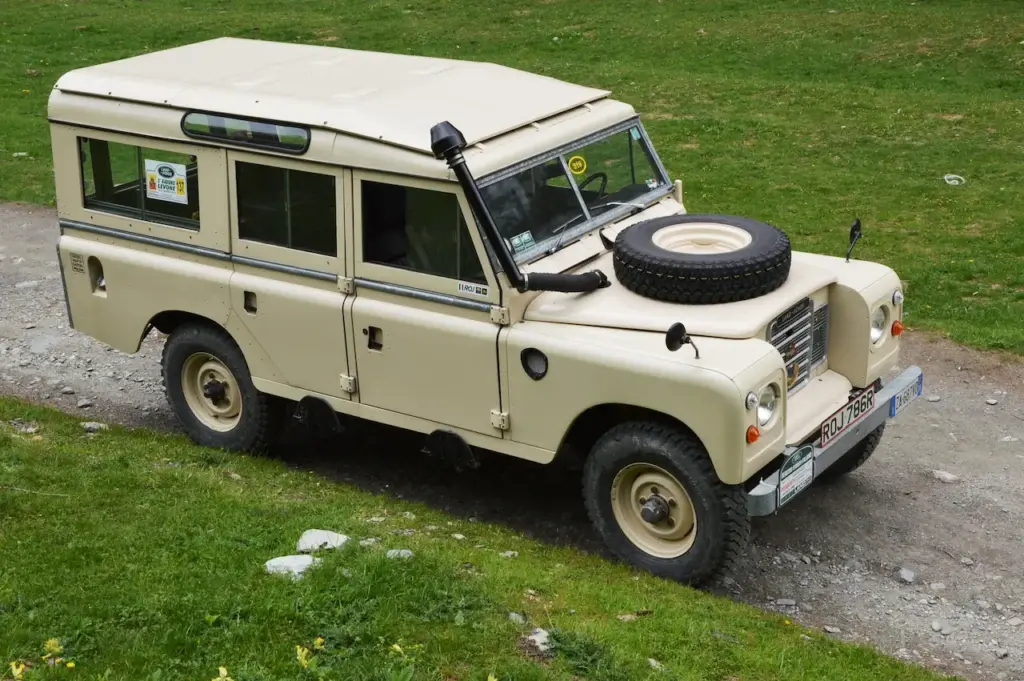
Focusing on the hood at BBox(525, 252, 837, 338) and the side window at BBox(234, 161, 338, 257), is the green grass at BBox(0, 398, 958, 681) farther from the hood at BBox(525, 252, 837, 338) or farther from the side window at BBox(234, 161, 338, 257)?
the side window at BBox(234, 161, 338, 257)

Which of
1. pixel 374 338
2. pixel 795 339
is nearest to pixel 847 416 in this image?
pixel 795 339

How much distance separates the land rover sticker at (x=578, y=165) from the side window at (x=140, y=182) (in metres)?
2.45

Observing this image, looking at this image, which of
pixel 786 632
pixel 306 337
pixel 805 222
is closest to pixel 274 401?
pixel 306 337

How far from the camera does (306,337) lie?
775 centimetres

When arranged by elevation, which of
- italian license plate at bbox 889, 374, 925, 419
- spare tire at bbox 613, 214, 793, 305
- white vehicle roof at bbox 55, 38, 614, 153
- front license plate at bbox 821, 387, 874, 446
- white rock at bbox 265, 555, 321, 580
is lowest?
white rock at bbox 265, 555, 321, 580

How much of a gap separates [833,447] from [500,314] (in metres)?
2.00

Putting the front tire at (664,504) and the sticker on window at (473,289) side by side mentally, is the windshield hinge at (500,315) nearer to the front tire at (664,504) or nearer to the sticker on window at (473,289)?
the sticker on window at (473,289)

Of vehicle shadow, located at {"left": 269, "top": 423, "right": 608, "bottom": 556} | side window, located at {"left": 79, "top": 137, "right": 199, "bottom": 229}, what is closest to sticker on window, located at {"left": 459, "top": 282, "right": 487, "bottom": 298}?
vehicle shadow, located at {"left": 269, "top": 423, "right": 608, "bottom": 556}

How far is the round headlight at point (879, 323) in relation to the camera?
7.47 m

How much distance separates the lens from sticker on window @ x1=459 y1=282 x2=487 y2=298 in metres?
6.95

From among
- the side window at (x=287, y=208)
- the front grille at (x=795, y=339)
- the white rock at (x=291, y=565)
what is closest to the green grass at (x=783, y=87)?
the front grille at (x=795, y=339)

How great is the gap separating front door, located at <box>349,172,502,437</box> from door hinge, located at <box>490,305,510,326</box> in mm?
51

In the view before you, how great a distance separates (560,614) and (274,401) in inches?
126

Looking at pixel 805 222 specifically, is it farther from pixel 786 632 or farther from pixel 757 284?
pixel 786 632
